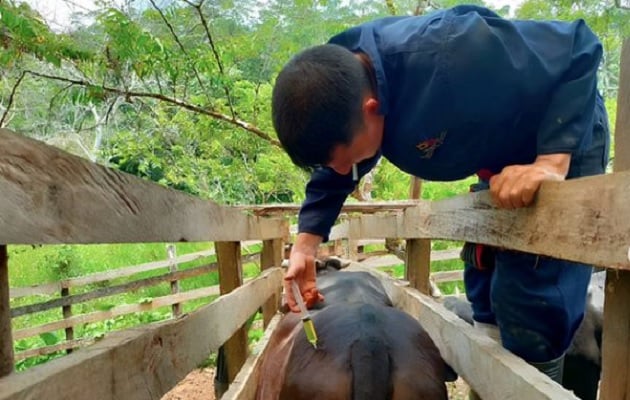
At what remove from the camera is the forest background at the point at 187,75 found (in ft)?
16.4

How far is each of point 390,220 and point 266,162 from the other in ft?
19.0

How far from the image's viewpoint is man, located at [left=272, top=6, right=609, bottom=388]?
4.85 ft

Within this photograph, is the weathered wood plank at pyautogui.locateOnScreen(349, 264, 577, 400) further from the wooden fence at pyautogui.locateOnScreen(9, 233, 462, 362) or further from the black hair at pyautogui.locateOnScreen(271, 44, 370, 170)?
the wooden fence at pyautogui.locateOnScreen(9, 233, 462, 362)

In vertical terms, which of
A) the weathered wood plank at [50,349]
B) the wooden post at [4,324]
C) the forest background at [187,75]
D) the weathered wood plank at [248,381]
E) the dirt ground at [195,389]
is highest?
the forest background at [187,75]

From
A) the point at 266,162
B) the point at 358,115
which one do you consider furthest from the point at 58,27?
the point at 358,115

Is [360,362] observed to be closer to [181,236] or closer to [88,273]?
[181,236]

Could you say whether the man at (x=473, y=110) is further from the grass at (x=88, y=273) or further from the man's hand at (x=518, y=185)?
the grass at (x=88, y=273)

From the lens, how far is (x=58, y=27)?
667 centimetres

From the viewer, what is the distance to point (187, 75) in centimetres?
620

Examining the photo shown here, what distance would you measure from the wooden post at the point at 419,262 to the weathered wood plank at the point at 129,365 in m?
1.51

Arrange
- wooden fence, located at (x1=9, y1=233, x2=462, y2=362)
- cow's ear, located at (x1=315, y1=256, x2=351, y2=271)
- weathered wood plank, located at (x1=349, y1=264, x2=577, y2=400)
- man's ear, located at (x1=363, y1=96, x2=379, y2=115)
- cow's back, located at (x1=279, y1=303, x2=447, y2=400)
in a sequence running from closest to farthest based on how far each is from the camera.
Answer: weathered wood plank, located at (x1=349, y1=264, x2=577, y2=400) → man's ear, located at (x1=363, y1=96, x2=379, y2=115) → cow's back, located at (x1=279, y1=303, x2=447, y2=400) → cow's ear, located at (x1=315, y1=256, x2=351, y2=271) → wooden fence, located at (x1=9, y1=233, x2=462, y2=362)

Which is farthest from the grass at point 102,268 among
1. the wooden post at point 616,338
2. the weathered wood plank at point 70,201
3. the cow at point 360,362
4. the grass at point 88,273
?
the wooden post at point 616,338

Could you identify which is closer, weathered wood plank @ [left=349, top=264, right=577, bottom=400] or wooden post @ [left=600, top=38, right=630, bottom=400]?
wooden post @ [left=600, top=38, right=630, bottom=400]

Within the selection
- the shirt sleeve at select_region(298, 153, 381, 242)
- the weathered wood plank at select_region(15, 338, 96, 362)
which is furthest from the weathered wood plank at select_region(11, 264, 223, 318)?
the shirt sleeve at select_region(298, 153, 381, 242)
